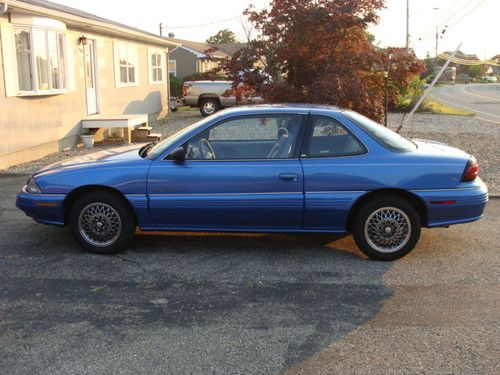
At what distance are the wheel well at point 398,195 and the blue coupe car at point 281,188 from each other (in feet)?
0.03

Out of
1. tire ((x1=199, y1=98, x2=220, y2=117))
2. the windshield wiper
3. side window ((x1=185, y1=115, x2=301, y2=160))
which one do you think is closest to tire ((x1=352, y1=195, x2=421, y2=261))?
side window ((x1=185, y1=115, x2=301, y2=160))

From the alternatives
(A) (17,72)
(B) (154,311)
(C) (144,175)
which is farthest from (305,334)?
(A) (17,72)

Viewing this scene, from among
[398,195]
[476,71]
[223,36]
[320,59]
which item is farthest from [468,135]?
[476,71]

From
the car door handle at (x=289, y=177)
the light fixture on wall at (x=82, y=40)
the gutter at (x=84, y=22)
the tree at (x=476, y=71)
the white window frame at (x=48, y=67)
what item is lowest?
the car door handle at (x=289, y=177)

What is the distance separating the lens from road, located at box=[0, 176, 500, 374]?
3531 millimetres

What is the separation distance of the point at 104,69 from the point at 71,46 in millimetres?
2260

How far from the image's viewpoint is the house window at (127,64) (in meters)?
17.0

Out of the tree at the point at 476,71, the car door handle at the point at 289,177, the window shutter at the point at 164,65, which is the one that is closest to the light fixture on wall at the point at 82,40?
the window shutter at the point at 164,65

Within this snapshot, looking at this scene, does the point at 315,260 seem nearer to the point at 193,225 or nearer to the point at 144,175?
the point at 193,225

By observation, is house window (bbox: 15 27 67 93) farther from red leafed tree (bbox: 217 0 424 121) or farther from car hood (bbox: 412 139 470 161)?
car hood (bbox: 412 139 470 161)

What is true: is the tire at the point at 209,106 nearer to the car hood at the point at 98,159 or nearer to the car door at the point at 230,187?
the car hood at the point at 98,159

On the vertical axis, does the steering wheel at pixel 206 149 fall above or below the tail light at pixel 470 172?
above

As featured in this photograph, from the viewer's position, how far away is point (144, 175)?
5.42 m

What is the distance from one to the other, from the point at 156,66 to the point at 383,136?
56.5ft
